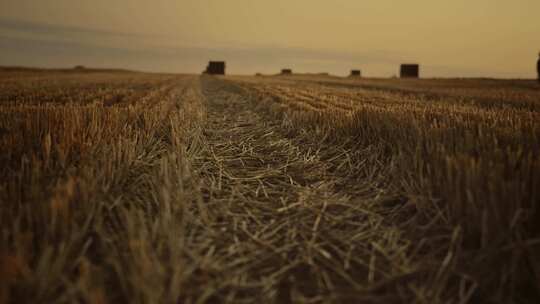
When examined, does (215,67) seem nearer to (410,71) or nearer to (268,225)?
(410,71)

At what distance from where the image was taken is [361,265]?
1438mm

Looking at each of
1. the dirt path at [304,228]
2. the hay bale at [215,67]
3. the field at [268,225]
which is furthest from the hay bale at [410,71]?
the field at [268,225]

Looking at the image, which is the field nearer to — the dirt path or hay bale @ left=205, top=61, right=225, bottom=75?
the dirt path

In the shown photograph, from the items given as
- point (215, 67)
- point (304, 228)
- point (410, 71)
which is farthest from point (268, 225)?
point (215, 67)

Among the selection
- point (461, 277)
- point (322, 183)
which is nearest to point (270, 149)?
point (322, 183)

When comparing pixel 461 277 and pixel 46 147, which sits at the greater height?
pixel 46 147

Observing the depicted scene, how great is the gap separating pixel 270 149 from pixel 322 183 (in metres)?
1.14

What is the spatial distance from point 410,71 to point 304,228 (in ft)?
128

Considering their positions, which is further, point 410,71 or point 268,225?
point 410,71

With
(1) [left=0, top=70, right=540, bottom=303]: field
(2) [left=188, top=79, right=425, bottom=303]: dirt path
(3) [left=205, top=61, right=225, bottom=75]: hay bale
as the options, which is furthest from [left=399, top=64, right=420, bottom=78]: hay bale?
(1) [left=0, top=70, right=540, bottom=303]: field

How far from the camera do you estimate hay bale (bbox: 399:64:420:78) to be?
3716 centimetres

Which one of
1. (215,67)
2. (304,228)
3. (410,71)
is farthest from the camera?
(215,67)

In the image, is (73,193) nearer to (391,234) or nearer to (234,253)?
(234,253)

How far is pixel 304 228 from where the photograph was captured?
1.72 meters
